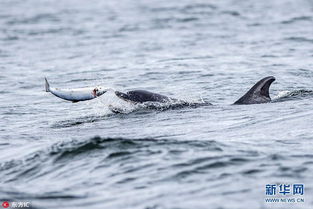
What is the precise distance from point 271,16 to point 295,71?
1615 centimetres

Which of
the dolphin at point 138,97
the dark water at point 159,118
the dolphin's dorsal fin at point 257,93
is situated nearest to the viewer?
the dark water at point 159,118

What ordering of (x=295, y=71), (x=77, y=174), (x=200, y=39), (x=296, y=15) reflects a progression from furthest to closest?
(x=296, y=15)
(x=200, y=39)
(x=295, y=71)
(x=77, y=174)

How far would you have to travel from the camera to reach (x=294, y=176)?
10961 millimetres

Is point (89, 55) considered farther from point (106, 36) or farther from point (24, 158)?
point (24, 158)

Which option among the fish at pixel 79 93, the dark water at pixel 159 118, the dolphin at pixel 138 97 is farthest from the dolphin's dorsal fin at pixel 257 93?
the fish at pixel 79 93

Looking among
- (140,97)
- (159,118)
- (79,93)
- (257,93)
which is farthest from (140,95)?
(257,93)

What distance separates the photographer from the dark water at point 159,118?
10828 mm

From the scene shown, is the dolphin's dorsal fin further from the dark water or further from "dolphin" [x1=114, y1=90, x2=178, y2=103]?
"dolphin" [x1=114, y1=90, x2=178, y2=103]

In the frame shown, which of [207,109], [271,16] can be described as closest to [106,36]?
[271,16]

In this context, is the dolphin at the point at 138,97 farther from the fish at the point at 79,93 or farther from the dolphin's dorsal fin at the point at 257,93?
the dolphin's dorsal fin at the point at 257,93

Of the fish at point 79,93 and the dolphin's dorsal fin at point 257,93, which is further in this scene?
the dolphin's dorsal fin at point 257,93

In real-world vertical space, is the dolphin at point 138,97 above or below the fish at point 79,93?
below

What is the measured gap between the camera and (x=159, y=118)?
16000 mm

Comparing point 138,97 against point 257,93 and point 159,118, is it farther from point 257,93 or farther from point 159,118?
point 257,93
